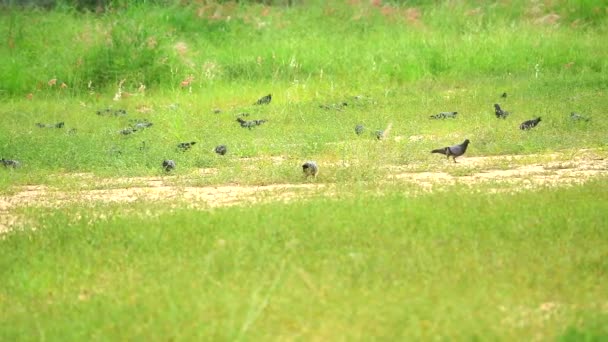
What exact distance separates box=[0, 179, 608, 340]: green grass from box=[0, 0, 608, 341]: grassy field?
0.06ft

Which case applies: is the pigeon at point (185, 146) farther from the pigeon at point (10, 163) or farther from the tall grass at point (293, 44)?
the tall grass at point (293, 44)

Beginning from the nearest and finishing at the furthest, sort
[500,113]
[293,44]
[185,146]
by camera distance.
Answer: [185,146] → [500,113] → [293,44]

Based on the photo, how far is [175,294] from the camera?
5703mm

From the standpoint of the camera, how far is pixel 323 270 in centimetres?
603

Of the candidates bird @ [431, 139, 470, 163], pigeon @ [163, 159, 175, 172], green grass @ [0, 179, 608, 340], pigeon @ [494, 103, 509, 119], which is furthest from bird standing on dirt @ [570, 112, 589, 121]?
pigeon @ [163, 159, 175, 172]

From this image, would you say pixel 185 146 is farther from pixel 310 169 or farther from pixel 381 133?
pixel 310 169

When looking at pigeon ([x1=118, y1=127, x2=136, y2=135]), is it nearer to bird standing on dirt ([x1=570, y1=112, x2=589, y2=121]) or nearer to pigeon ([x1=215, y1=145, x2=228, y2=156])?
pigeon ([x1=215, y1=145, x2=228, y2=156])

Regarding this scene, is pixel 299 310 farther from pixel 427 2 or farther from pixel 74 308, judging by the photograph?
pixel 427 2

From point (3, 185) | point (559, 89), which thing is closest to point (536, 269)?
point (3, 185)

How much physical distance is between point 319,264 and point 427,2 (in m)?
17.6

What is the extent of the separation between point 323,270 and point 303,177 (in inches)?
136

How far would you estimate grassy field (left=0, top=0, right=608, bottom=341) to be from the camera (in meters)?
5.47

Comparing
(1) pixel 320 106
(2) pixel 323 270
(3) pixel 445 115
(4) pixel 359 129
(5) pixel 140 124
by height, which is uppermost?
(2) pixel 323 270

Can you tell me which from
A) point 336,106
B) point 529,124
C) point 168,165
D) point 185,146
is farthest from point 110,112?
point 529,124
